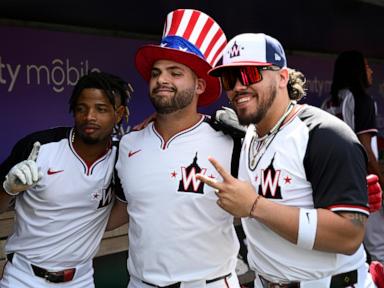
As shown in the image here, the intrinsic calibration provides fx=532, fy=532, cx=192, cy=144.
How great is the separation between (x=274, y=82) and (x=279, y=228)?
564 millimetres

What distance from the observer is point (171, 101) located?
2264mm

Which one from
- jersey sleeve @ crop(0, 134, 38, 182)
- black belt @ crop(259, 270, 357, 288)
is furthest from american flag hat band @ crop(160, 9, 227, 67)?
black belt @ crop(259, 270, 357, 288)

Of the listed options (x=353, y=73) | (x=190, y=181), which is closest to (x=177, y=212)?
(x=190, y=181)

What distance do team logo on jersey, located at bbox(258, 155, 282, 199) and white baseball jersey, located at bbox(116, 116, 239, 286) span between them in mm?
334

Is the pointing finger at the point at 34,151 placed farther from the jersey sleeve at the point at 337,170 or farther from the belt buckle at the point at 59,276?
the jersey sleeve at the point at 337,170

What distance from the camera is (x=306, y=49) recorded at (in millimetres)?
5762

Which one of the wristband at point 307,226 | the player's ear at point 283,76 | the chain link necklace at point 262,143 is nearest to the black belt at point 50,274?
the chain link necklace at point 262,143

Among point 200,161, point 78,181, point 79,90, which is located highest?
point 79,90

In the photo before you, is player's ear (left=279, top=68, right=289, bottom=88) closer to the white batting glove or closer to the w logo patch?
the w logo patch

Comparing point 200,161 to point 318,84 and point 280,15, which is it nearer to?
point 280,15

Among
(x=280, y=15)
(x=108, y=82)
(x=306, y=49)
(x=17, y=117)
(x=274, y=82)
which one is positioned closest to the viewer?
(x=274, y=82)

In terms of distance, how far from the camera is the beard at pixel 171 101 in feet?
7.41

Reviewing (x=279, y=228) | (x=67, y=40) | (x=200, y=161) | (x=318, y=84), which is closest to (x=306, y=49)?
(x=318, y=84)

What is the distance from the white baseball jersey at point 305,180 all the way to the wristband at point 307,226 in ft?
0.18
